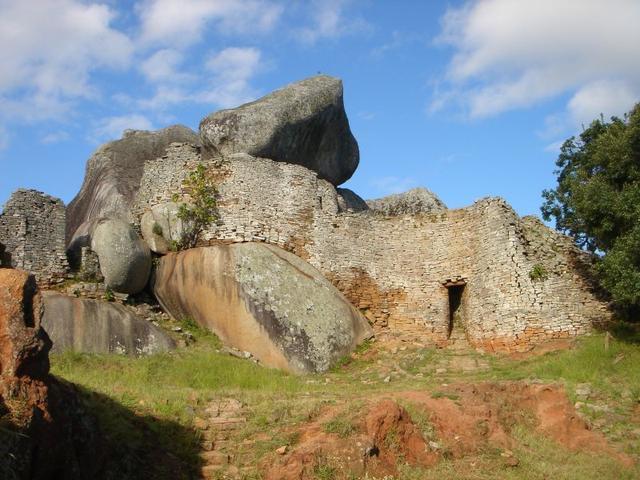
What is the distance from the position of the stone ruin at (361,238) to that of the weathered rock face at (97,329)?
248cm

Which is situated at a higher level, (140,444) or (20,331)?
(20,331)

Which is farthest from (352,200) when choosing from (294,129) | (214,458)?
(214,458)

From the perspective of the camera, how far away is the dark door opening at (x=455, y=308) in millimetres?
24156

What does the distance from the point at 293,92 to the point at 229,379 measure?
43.6 ft

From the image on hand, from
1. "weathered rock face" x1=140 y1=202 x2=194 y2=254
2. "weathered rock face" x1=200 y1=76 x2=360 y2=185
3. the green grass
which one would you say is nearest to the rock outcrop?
"weathered rock face" x1=200 y1=76 x2=360 y2=185

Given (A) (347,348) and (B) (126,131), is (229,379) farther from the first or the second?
(B) (126,131)

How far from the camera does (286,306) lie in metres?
21.4

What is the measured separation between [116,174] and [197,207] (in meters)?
7.26

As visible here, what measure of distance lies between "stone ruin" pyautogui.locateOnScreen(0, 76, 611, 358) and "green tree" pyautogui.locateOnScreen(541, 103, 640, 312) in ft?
5.68

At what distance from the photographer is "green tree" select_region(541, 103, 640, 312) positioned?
19062 mm

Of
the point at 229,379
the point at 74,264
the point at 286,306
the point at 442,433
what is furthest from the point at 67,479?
the point at 74,264

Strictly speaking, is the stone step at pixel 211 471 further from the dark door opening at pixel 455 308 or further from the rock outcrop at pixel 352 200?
the rock outcrop at pixel 352 200

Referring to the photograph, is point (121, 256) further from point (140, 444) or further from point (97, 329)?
point (140, 444)

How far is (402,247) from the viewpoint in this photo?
25234 millimetres
